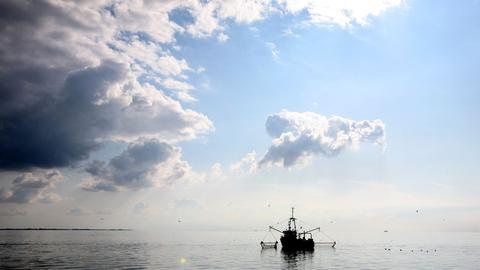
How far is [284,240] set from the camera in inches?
5969

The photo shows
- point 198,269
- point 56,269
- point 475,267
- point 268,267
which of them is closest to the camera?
point 56,269

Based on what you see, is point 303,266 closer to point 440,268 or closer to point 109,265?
point 440,268

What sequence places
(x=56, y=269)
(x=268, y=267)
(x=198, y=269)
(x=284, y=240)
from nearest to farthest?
1. (x=56, y=269)
2. (x=198, y=269)
3. (x=268, y=267)
4. (x=284, y=240)

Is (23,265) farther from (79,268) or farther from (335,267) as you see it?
(335,267)

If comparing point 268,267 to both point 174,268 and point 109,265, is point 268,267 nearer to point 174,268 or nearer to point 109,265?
point 174,268

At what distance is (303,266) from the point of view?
104625 millimetres

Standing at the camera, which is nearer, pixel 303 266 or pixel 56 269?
pixel 56 269

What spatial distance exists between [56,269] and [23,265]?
41.6 ft

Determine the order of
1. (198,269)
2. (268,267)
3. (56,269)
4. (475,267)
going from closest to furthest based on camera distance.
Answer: (56,269) < (198,269) < (268,267) < (475,267)

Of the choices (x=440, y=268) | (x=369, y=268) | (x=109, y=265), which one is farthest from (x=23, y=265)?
(x=440, y=268)

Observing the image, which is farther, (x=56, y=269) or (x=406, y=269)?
(x=406, y=269)

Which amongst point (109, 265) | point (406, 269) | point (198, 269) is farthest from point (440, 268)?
point (109, 265)

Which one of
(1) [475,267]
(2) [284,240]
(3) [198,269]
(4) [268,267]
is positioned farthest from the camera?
(2) [284,240]

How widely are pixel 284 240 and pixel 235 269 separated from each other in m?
56.7
